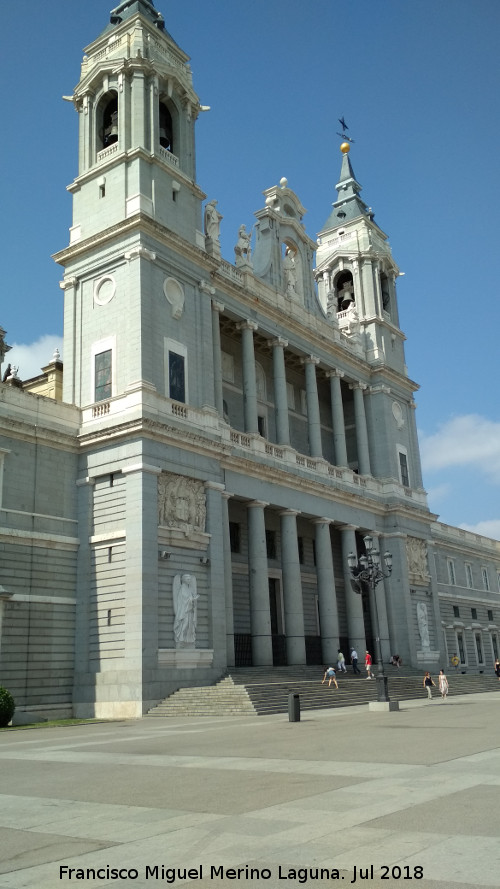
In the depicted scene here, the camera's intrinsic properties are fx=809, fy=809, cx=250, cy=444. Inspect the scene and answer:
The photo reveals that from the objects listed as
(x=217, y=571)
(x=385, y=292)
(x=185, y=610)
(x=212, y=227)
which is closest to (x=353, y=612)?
(x=217, y=571)

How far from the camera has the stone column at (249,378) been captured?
4189 centimetres

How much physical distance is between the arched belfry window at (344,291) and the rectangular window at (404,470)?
11.7m

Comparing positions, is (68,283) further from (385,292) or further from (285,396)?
(385,292)

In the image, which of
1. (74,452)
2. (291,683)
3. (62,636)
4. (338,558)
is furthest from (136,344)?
(338,558)

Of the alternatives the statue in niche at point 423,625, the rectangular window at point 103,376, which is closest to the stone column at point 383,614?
the statue in niche at point 423,625

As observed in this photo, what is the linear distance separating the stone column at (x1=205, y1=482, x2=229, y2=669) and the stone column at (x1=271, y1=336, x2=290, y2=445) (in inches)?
327

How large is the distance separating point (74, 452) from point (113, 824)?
27310 mm

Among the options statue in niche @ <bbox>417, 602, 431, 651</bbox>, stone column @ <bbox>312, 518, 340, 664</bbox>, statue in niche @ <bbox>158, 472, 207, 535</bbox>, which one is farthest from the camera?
statue in niche @ <bbox>417, 602, 431, 651</bbox>

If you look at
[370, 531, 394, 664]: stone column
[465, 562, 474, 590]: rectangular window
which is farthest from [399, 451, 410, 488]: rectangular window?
[465, 562, 474, 590]: rectangular window

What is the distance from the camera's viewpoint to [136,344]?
1359 inches

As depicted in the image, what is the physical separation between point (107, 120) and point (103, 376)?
1439cm

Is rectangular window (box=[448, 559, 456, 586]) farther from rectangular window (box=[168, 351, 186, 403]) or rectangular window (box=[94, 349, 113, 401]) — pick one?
rectangular window (box=[94, 349, 113, 401])

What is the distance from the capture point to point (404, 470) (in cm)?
5528

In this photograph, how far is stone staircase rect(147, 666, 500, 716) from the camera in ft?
96.7
